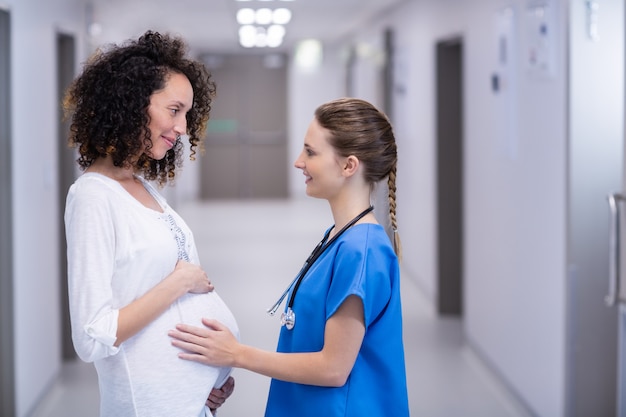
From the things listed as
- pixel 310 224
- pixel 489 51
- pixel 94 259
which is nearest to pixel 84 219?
pixel 94 259

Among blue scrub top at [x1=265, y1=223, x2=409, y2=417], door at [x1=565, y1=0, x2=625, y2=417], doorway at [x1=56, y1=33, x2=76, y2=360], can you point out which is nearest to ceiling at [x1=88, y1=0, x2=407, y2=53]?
doorway at [x1=56, y1=33, x2=76, y2=360]

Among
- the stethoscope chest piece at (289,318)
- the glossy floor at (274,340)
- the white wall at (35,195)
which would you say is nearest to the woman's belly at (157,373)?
the stethoscope chest piece at (289,318)

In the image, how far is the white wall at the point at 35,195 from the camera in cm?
441

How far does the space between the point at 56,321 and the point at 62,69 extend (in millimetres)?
1822

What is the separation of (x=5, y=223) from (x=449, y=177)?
4173 millimetres

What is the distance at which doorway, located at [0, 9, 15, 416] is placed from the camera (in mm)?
4246

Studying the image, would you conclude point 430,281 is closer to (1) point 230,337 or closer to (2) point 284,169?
(1) point 230,337

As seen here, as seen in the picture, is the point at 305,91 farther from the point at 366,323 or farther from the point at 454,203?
the point at 366,323

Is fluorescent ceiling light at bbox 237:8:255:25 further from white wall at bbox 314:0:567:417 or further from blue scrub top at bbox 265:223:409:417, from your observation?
blue scrub top at bbox 265:223:409:417

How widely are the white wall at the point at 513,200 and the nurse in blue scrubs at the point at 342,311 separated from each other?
93.1 inches

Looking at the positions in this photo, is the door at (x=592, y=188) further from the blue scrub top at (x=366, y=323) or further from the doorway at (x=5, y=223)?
the doorway at (x=5, y=223)

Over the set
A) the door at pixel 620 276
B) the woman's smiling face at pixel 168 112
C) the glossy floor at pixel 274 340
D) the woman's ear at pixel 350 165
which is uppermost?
the woman's smiling face at pixel 168 112

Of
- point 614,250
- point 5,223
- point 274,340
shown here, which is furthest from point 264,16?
point 614,250

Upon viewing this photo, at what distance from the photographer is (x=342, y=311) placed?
1.79 metres
